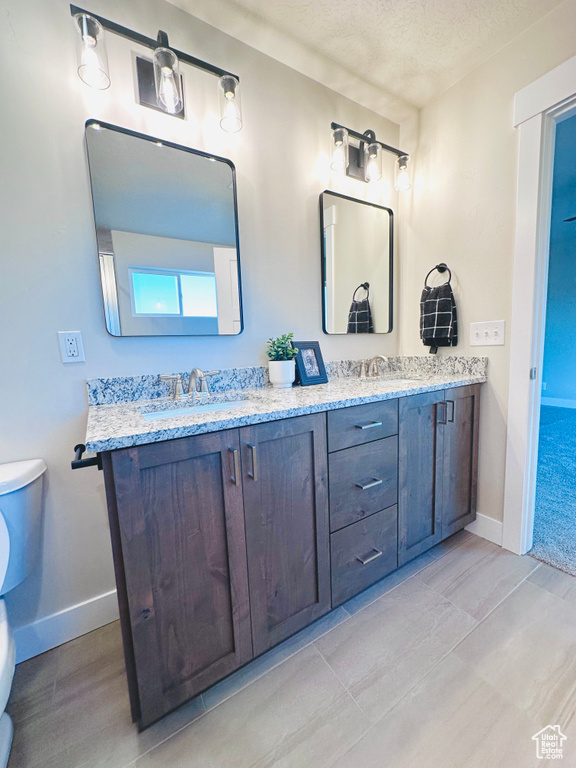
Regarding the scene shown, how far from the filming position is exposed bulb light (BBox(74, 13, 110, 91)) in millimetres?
1017

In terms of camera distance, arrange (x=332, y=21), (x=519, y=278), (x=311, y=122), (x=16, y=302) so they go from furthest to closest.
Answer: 1. (x=311, y=122)
2. (x=519, y=278)
3. (x=332, y=21)
4. (x=16, y=302)

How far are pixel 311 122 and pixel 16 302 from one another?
5.39 ft

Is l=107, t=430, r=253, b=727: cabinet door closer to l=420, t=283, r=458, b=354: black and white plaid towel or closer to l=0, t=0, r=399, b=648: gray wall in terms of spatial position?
l=0, t=0, r=399, b=648: gray wall

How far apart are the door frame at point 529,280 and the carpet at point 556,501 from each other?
5.7 inches

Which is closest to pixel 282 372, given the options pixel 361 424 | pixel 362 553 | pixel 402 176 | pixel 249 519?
pixel 361 424

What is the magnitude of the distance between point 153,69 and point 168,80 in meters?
0.16

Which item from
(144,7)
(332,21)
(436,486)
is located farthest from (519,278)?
(144,7)

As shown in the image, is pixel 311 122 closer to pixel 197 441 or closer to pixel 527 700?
pixel 197 441

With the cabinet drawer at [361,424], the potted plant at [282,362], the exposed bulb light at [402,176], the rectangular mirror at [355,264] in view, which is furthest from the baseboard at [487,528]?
the exposed bulb light at [402,176]

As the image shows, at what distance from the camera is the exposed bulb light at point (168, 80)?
112 centimetres

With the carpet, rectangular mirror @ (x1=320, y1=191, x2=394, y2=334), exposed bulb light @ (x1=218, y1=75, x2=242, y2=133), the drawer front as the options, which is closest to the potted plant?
rectangular mirror @ (x1=320, y1=191, x2=394, y2=334)

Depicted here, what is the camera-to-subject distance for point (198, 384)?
1.38 metres

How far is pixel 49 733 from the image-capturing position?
0.93 meters

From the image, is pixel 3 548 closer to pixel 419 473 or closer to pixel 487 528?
pixel 419 473
